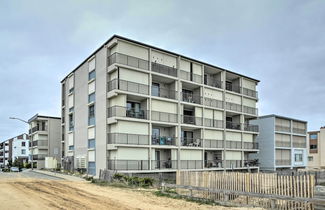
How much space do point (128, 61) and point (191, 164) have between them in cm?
1443

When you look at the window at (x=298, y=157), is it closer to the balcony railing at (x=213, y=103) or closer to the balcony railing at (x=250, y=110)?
the balcony railing at (x=250, y=110)

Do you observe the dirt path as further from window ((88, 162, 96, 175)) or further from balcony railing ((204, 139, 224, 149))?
balcony railing ((204, 139, 224, 149))

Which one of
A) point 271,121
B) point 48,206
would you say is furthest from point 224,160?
point 48,206

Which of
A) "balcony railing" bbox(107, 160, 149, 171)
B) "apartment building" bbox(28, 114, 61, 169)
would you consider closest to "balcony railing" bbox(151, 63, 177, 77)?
"balcony railing" bbox(107, 160, 149, 171)

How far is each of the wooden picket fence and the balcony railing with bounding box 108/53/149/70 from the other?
1565 cm

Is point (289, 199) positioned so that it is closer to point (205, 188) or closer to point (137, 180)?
point (205, 188)

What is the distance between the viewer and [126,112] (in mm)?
31812

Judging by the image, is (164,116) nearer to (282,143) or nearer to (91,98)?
(91,98)

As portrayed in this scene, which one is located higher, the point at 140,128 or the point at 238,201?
the point at 140,128

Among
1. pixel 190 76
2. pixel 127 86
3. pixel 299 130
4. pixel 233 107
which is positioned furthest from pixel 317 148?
pixel 127 86

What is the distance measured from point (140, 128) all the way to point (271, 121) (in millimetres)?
25725

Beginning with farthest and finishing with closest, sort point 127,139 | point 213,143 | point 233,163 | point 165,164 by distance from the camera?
point 233,163 → point 213,143 → point 165,164 → point 127,139

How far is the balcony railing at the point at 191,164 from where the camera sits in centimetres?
3549

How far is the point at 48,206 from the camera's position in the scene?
14156mm
